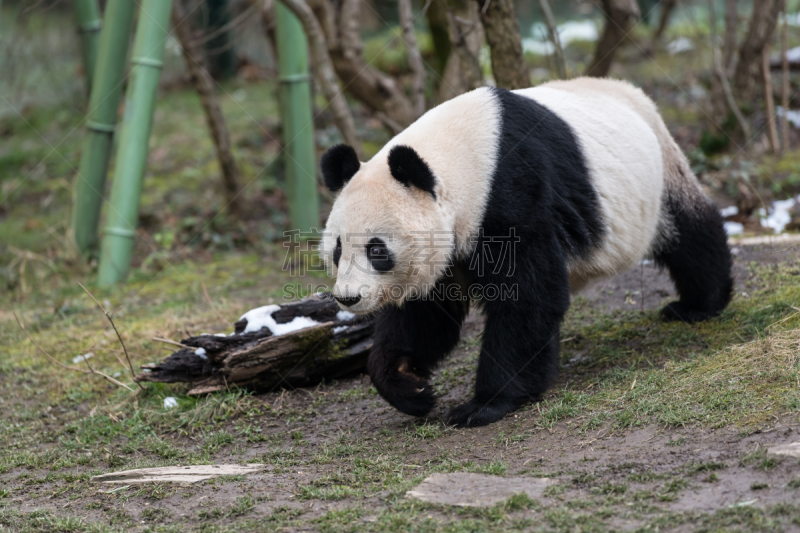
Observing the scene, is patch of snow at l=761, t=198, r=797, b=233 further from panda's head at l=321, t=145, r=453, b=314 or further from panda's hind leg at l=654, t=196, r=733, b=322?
panda's head at l=321, t=145, r=453, b=314

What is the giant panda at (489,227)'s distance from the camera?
13.0 feet

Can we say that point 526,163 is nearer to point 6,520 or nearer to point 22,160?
point 6,520

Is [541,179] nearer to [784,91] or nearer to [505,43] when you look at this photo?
[505,43]

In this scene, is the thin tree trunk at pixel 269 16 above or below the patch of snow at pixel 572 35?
below

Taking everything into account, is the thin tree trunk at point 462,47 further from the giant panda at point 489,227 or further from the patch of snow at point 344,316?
the patch of snow at point 344,316

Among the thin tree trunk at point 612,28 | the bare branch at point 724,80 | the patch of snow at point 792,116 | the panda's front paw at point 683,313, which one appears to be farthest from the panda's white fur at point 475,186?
the patch of snow at point 792,116

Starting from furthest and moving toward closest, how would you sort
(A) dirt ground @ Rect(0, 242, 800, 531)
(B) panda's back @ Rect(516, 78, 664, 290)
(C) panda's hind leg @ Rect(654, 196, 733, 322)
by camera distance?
(C) panda's hind leg @ Rect(654, 196, 733, 322) → (B) panda's back @ Rect(516, 78, 664, 290) → (A) dirt ground @ Rect(0, 242, 800, 531)

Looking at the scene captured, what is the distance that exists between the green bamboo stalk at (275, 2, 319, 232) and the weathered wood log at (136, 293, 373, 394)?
3.88m

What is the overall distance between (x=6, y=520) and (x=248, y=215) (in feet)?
23.6

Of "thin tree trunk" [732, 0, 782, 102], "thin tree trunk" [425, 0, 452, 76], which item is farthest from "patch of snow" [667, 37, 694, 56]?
"thin tree trunk" [425, 0, 452, 76]

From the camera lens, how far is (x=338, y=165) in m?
4.29

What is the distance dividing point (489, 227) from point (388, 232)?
597 millimetres

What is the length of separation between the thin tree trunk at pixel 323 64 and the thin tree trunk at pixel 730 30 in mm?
5851

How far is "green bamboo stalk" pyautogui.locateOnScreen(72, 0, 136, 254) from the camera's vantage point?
8.40 m
